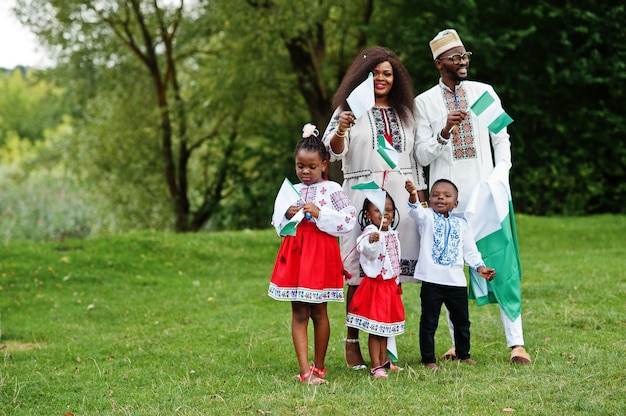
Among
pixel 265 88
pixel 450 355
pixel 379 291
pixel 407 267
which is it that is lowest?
pixel 450 355

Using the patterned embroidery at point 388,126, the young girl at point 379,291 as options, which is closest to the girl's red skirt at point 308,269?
the young girl at point 379,291

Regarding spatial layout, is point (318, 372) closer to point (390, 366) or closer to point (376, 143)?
point (390, 366)

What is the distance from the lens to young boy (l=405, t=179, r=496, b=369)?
566cm

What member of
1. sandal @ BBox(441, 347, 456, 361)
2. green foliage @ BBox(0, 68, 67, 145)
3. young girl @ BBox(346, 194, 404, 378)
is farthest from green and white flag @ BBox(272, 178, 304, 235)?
green foliage @ BBox(0, 68, 67, 145)

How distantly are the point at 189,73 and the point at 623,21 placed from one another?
1112 cm

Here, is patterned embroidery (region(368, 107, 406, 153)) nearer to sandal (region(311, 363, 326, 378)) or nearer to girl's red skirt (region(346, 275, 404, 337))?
girl's red skirt (region(346, 275, 404, 337))

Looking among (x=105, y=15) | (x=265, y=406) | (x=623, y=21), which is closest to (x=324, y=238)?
(x=265, y=406)

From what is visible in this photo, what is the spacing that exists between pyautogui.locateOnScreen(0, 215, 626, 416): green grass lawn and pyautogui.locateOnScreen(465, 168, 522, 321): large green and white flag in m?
0.47

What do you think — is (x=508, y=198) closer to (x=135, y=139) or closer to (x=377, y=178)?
(x=377, y=178)

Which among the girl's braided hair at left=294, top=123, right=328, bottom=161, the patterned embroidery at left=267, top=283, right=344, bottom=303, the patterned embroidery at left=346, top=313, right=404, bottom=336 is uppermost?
the girl's braided hair at left=294, top=123, right=328, bottom=161

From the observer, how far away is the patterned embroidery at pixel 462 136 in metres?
5.93

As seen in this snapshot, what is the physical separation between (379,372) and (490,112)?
1.97 metres

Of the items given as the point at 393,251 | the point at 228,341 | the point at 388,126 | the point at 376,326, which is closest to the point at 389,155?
the point at 388,126

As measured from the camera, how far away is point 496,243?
5957 mm
